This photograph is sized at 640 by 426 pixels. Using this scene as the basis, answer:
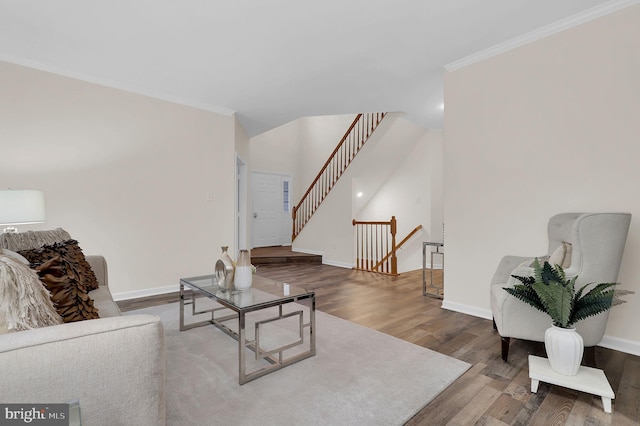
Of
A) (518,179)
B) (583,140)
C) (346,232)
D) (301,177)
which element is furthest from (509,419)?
(301,177)

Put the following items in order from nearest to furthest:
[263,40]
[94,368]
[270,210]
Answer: [94,368], [263,40], [270,210]

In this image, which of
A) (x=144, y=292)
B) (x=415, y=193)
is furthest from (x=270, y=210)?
(x=144, y=292)

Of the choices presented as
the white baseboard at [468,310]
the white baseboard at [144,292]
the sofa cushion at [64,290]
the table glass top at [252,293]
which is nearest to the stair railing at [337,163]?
the white baseboard at [468,310]

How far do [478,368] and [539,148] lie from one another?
1.92m

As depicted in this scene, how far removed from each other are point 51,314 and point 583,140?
3469 mm

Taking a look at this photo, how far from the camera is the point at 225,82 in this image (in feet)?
11.5

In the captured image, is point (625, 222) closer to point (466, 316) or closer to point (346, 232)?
point (466, 316)

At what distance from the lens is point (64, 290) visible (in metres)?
1.30

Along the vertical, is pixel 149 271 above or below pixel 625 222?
below

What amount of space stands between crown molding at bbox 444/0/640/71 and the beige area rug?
9.07 feet

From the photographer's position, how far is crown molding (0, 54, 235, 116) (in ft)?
9.79

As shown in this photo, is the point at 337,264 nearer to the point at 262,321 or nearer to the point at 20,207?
the point at 262,321

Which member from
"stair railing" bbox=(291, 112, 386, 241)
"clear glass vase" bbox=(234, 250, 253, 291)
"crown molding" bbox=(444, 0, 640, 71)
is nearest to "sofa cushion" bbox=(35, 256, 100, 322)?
"clear glass vase" bbox=(234, 250, 253, 291)

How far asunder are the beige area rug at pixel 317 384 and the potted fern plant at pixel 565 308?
0.54 meters
